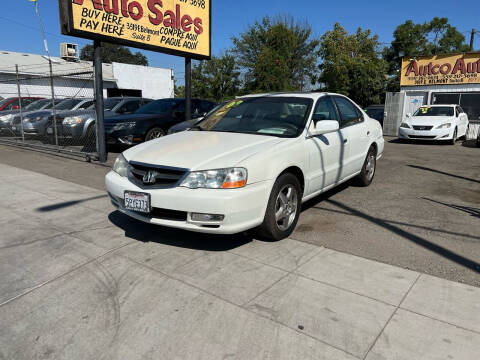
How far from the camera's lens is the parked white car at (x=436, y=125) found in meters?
12.8

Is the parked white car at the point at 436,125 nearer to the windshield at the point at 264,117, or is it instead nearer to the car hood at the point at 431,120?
the car hood at the point at 431,120

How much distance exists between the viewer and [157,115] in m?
9.78

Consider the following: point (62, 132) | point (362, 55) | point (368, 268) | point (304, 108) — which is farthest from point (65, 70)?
point (368, 268)

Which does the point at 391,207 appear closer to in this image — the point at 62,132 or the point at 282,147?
the point at 282,147

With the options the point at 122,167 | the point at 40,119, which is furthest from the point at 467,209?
the point at 40,119

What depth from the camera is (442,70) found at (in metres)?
16.9

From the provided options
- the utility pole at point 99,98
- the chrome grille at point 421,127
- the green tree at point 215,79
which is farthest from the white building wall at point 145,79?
the chrome grille at point 421,127

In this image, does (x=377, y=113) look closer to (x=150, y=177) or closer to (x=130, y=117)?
(x=130, y=117)

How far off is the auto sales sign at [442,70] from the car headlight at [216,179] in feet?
54.9

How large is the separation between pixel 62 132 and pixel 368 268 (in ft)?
29.9

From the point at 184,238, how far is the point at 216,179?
3.27 feet

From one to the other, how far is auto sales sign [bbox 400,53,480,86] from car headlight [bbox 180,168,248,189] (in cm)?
1672

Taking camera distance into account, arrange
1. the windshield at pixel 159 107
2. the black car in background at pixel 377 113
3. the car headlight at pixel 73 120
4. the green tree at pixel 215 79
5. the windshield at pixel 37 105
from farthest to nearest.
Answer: the green tree at pixel 215 79 → the black car in background at pixel 377 113 → the windshield at pixel 37 105 → the windshield at pixel 159 107 → the car headlight at pixel 73 120

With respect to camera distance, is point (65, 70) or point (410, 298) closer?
point (410, 298)
